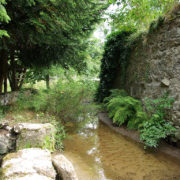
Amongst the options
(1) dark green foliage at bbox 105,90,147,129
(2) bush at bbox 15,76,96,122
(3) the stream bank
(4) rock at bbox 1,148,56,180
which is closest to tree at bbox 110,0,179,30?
(1) dark green foliage at bbox 105,90,147,129

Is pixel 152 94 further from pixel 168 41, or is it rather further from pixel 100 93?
pixel 100 93

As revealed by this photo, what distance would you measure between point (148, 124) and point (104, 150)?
1.52 metres

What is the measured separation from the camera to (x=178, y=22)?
4062 millimetres

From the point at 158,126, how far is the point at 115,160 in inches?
63.1

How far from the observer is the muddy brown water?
3.00 meters

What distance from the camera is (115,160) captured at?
357 centimetres

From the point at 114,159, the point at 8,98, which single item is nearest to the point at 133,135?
the point at 114,159

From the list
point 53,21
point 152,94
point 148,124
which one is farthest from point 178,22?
point 53,21

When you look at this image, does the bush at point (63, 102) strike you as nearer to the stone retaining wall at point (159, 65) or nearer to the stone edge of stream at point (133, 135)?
the stone edge of stream at point (133, 135)

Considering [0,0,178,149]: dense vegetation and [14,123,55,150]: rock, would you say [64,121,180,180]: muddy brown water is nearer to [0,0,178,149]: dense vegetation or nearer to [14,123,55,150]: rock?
[0,0,178,149]: dense vegetation

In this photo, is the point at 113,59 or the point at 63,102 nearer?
the point at 63,102

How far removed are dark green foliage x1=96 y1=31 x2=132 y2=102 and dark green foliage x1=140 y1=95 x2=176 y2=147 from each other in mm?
2991

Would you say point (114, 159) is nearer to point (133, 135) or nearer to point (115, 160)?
point (115, 160)

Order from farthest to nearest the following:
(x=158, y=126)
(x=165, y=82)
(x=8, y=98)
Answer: (x=8, y=98) → (x=165, y=82) → (x=158, y=126)
